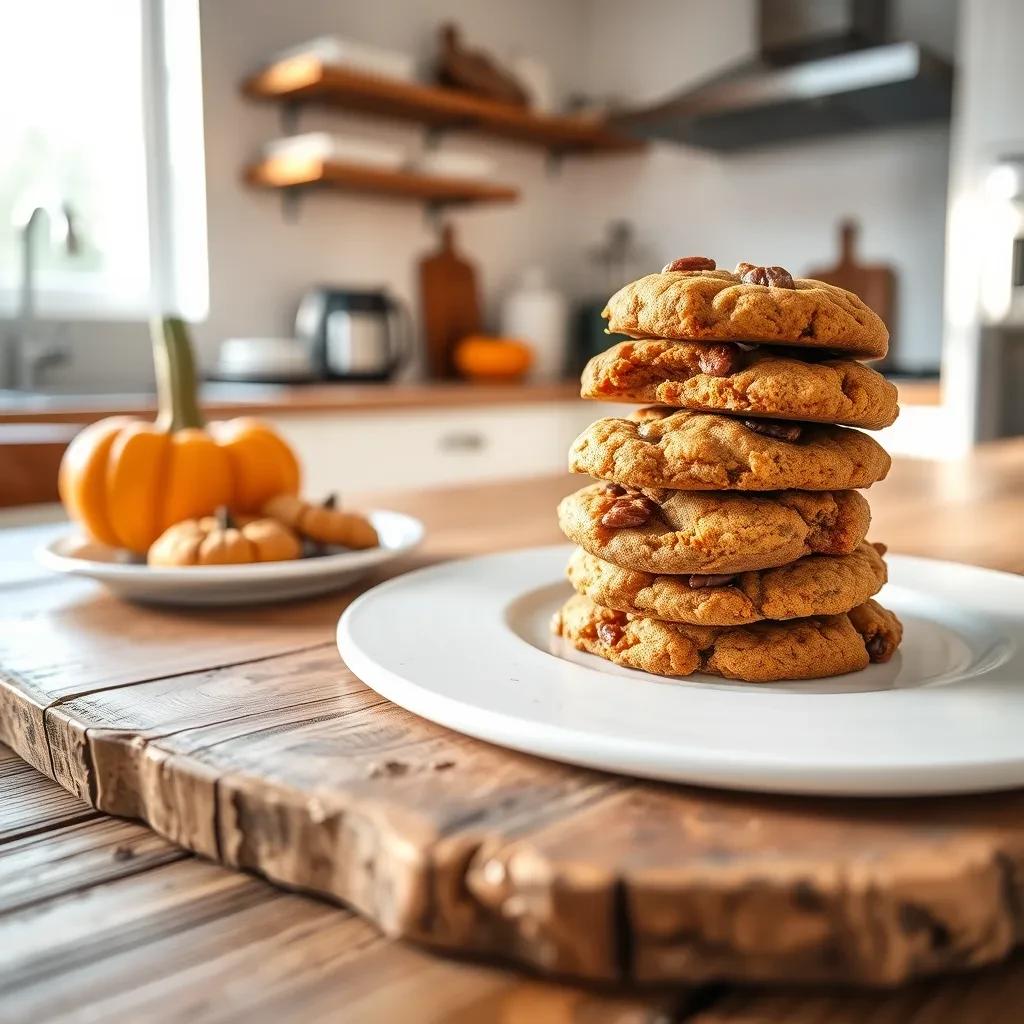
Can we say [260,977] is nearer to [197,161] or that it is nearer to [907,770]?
[907,770]

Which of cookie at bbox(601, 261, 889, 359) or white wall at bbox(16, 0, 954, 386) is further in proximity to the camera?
white wall at bbox(16, 0, 954, 386)

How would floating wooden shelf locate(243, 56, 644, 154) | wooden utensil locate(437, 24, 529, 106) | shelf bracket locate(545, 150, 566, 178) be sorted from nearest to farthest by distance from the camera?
floating wooden shelf locate(243, 56, 644, 154)
wooden utensil locate(437, 24, 529, 106)
shelf bracket locate(545, 150, 566, 178)

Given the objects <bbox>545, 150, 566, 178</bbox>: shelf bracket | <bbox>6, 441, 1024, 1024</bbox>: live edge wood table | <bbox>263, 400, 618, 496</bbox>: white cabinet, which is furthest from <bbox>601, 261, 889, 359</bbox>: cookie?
<bbox>545, 150, 566, 178</bbox>: shelf bracket

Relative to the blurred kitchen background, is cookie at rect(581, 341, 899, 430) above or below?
below

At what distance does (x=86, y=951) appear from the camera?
1.26 feet

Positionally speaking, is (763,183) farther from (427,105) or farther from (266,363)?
(266,363)

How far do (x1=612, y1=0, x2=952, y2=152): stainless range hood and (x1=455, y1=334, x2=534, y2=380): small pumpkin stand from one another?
2.78 feet

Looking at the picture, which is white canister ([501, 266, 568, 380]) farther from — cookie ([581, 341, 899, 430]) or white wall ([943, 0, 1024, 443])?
cookie ([581, 341, 899, 430])

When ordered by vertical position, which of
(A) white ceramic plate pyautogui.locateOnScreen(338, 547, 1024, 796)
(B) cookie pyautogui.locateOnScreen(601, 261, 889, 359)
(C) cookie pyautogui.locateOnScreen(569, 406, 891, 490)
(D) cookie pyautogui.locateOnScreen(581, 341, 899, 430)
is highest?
(B) cookie pyautogui.locateOnScreen(601, 261, 889, 359)

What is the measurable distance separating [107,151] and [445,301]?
1.29 meters

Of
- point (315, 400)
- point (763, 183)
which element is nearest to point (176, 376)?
point (315, 400)

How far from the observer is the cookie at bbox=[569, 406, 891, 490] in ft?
1.83

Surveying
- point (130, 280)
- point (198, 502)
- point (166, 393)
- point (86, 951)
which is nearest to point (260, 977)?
point (86, 951)

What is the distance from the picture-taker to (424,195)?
3.73m
